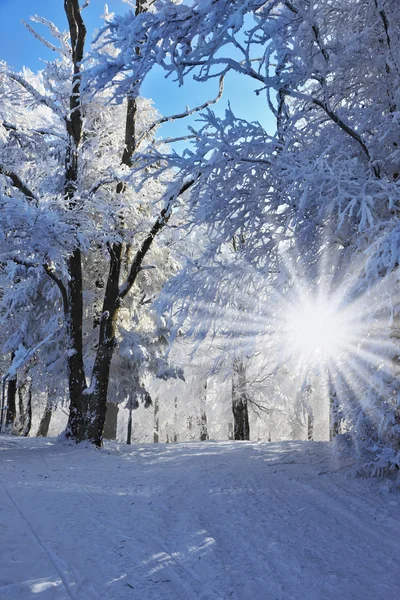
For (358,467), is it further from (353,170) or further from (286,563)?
(353,170)

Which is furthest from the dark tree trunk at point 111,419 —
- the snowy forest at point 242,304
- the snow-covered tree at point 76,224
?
the snowy forest at point 242,304

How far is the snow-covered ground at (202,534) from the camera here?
2928 mm

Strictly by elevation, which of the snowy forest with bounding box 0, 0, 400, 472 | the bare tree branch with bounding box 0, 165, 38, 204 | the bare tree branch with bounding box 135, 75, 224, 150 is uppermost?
the bare tree branch with bounding box 135, 75, 224, 150

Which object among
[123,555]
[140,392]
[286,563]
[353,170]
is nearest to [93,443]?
[140,392]

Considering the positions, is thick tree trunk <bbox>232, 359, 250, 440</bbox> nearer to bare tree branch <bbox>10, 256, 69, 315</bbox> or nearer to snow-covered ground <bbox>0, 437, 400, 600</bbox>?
bare tree branch <bbox>10, 256, 69, 315</bbox>

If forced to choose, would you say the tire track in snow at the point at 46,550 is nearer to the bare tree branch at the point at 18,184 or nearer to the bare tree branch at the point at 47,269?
the bare tree branch at the point at 47,269

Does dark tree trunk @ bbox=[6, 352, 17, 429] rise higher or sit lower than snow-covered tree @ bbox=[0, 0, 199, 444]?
lower

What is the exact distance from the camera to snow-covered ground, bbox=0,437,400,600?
9.61ft

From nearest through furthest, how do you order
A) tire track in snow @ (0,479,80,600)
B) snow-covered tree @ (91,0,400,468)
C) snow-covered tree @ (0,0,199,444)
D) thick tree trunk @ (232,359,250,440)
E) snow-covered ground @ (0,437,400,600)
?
tire track in snow @ (0,479,80,600), snow-covered ground @ (0,437,400,600), snow-covered tree @ (91,0,400,468), snow-covered tree @ (0,0,199,444), thick tree trunk @ (232,359,250,440)

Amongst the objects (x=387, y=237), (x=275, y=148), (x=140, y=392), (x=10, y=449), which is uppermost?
(x=275, y=148)

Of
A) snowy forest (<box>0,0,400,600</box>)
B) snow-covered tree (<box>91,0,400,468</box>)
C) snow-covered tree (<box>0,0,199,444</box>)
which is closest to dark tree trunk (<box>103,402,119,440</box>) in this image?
snow-covered tree (<box>0,0,199,444</box>)

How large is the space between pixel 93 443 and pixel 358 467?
656 cm

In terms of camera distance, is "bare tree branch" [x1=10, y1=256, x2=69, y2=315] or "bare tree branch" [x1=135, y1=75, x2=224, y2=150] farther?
"bare tree branch" [x1=135, y1=75, x2=224, y2=150]

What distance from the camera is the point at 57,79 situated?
10.5m
